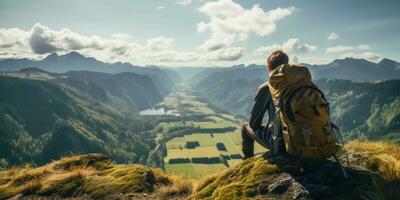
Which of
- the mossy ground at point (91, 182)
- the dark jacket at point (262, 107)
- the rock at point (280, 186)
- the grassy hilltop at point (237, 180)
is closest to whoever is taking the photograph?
the grassy hilltop at point (237, 180)

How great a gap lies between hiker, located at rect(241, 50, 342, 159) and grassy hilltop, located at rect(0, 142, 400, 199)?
0.39 metres

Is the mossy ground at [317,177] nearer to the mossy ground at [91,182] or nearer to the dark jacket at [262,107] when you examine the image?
the dark jacket at [262,107]

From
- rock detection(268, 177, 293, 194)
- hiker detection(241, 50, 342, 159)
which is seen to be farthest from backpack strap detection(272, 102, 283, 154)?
rock detection(268, 177, 293, 194)

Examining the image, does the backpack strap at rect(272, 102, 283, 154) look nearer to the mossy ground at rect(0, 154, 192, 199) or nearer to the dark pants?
the dark pants

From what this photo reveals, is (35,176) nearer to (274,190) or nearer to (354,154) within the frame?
(274,190)

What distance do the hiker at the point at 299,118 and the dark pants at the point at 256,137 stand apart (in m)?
0.12

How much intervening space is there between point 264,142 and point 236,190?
5.98 ft

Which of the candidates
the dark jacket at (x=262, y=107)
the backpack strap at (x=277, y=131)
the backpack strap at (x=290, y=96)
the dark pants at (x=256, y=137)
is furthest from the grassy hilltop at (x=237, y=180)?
the backpack strap at (x=290, y=96)

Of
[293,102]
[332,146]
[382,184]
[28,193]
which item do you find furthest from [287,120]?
[28,193]

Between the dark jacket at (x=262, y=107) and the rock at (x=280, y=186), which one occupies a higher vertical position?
the dark jacket at (x=262, y=107)

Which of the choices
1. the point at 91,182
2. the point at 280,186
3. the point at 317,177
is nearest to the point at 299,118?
the point at 317,177

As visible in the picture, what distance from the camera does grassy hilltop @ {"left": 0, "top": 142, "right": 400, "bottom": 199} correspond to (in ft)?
18.8

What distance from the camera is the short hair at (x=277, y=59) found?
7721 millimetres

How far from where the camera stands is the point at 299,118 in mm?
6172
